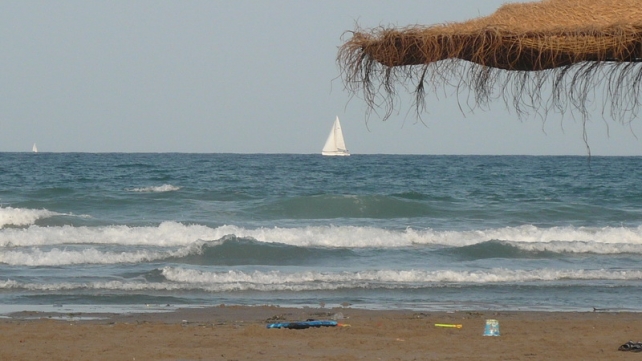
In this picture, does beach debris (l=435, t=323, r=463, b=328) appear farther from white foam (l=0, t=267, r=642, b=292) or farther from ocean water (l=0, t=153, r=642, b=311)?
white foam (l=0, t=267, r=642, b=292)

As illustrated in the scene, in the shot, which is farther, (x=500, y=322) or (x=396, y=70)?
(x=500, y=322)

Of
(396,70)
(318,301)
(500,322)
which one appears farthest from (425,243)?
(396,70)

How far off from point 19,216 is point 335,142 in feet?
179

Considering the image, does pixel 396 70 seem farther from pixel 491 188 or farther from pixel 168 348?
pixel 491 188

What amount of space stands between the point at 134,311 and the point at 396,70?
19.9 feet

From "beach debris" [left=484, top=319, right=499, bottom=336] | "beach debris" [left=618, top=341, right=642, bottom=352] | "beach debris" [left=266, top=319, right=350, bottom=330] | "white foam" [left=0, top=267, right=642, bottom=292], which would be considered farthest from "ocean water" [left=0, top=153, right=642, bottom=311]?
"beach debris" [left=618, top=341, right=642, bottom=352]

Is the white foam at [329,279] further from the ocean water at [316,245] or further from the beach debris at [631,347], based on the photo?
the beach debris at [631,347]

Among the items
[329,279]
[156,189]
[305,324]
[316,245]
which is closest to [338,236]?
[316,245]

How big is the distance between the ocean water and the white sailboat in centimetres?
4155

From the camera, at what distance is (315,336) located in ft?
23.3

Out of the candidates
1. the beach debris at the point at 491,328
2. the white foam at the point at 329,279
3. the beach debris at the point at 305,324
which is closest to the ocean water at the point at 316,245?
the white foam at the point at 329,279

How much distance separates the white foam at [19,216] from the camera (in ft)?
57.8

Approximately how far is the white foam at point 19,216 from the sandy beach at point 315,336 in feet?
33.2

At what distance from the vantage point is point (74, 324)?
7652mm
